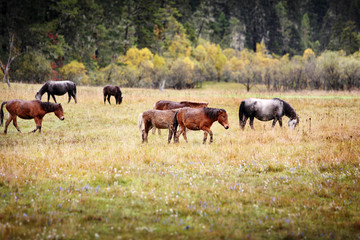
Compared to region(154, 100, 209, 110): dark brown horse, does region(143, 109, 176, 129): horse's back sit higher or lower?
lower

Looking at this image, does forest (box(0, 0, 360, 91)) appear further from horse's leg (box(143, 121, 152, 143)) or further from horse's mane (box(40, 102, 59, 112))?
horse's leg (box(143, 121, 152, 143))

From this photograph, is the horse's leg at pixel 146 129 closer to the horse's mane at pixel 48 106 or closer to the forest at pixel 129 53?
the horse's mane at pixel 48 106

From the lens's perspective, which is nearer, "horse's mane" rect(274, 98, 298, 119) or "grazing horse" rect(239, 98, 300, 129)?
"horse's mane" rect(274, 98, 298, 119)

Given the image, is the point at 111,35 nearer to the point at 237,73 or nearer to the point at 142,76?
the point at 142,76

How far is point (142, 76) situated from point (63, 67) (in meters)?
16.9

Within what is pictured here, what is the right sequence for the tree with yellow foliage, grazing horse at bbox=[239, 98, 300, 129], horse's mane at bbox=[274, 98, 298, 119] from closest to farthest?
horse's mane at bbox=[274, 98, 298, 119] → grazing horse at bbox=[239, 98, 300, 129] → the tree with yellow foliage

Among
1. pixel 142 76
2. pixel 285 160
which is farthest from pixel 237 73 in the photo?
pixel 285 160

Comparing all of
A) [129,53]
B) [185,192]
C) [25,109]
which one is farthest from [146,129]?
[129,53]

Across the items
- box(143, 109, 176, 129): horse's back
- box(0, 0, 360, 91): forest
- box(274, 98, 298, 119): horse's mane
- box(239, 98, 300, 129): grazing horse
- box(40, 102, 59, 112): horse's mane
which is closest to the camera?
box(143, 109, 176, 129): horse's back

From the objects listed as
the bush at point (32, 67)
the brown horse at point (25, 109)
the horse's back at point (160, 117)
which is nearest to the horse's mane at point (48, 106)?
the brown horse at point (25, 109)

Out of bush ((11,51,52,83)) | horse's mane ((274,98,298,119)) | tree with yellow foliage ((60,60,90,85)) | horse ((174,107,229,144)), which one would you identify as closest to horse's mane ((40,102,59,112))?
horse ((174,107,229,144))

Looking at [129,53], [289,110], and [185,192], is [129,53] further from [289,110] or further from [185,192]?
[185,192]

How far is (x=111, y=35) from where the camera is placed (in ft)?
262

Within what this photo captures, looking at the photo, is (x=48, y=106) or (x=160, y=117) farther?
(x=48, y=106)
